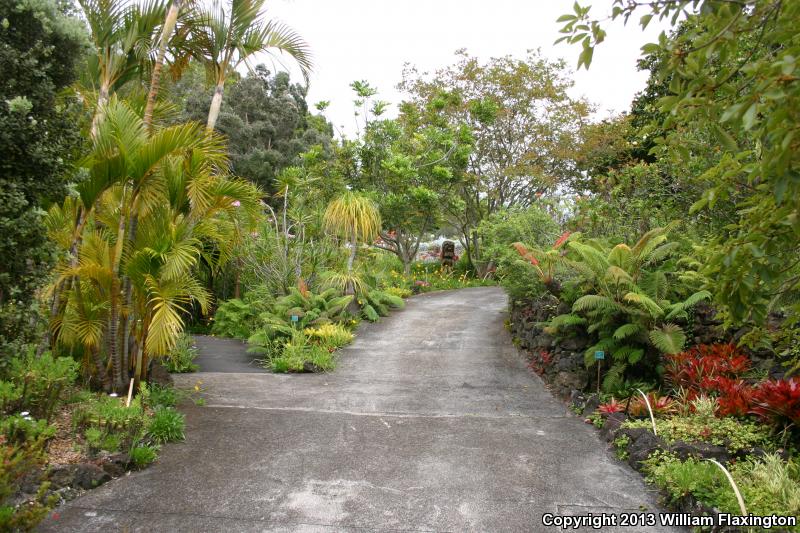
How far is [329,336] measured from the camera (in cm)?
998

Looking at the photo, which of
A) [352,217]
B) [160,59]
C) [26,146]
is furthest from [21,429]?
[352,217]

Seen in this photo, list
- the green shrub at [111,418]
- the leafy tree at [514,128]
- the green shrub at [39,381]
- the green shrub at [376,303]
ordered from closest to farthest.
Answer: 1. the green shrub at [39,381]
2. the green shrub at [111,418]
3. the green shrub at [376,303]
4. the leafy tree at [514,128]

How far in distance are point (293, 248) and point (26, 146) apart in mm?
7709

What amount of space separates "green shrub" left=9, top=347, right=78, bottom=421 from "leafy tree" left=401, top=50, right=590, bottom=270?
15349 millimetres

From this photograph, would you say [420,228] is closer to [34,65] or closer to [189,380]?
[189,380]

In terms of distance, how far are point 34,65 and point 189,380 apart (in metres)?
4.75

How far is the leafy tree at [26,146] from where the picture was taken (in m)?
4.34

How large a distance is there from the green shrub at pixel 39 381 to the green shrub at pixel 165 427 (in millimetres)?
861

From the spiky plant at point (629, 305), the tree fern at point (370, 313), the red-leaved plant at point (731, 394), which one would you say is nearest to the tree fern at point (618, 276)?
the spiky plant at point (629, 305)

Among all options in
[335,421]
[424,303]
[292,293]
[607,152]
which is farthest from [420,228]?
[335,421]

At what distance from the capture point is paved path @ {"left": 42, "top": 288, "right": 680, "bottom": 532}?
4059 millimetres

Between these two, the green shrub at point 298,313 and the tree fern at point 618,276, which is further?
the green shrub at point 298,313

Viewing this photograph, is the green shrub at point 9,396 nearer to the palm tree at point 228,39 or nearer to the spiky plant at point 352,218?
the palm tree at point 228,39

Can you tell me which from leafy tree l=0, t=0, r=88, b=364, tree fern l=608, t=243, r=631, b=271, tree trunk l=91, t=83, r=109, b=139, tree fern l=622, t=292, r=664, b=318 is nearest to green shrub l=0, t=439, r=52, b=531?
leafy tree l=0, t=0, r=88, b=364
